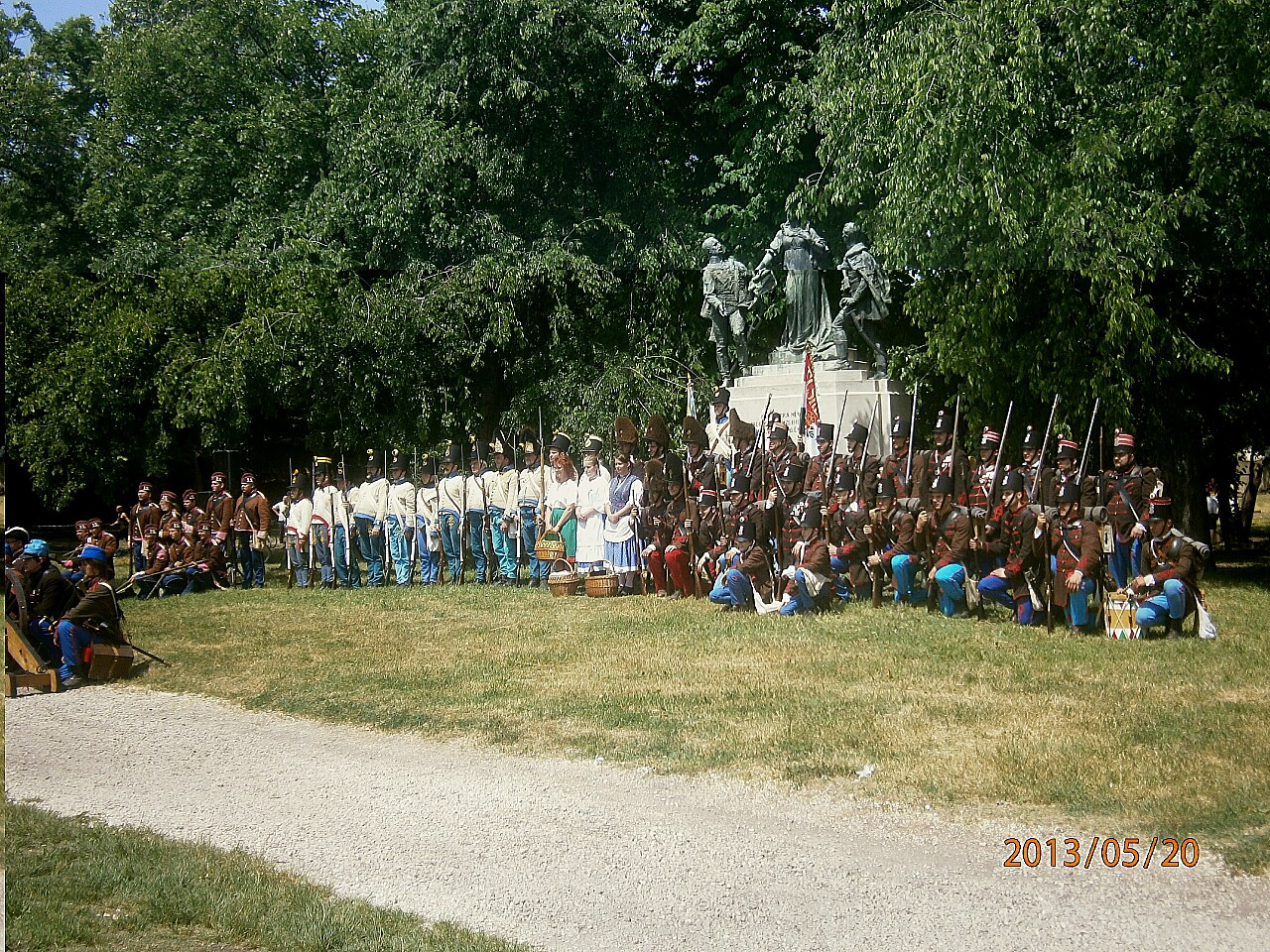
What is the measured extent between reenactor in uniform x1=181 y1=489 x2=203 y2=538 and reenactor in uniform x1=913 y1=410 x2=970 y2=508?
930cm

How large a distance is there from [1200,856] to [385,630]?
25.9ft

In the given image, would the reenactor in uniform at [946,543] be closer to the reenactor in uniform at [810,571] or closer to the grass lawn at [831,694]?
the grass lawn at [831,694]

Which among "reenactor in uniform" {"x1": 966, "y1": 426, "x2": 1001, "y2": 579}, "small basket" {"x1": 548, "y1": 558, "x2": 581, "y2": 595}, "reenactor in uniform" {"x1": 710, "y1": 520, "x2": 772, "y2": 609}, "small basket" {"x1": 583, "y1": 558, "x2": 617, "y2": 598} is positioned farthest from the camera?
"small basket" {"x1": 548, "y1": 558, "x2": 581, "y2": 595}

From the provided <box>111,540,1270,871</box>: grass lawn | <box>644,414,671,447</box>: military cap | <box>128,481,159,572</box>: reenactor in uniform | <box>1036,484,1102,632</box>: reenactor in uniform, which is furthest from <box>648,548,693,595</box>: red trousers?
<box>128,481,159,572</box>: reenactor in uniform

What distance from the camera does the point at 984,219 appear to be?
40.4ft

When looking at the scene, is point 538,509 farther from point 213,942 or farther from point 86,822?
point 213,942

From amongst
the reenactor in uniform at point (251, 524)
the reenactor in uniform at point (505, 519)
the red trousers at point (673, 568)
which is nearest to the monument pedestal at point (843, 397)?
the red trousers at point (673, 568)

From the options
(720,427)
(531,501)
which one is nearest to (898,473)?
(720,427)

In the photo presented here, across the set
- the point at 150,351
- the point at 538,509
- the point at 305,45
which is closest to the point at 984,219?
the point at 538,509

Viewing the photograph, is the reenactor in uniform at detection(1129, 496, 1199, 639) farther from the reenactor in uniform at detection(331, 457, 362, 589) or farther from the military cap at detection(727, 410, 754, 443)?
the reenactor in uniform at detection(331, 457, 362, 589)

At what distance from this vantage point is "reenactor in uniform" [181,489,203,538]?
1523 cm

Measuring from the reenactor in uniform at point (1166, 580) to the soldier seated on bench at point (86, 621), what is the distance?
314 inches

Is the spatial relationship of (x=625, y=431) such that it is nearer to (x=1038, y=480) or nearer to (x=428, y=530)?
(x=428, y=530)

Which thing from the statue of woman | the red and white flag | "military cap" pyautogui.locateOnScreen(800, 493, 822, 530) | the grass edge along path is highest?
the statue of woman
